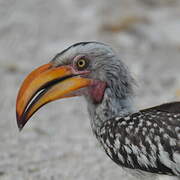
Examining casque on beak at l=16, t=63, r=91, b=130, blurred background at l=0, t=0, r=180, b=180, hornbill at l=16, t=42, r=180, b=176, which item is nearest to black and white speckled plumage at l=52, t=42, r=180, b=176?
hornbill at l=16, t=42, r=180, b=176

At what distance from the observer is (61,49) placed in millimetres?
9367

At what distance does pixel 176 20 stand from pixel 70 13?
2031mm

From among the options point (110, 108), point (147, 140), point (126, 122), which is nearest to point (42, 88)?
point (110, 108)

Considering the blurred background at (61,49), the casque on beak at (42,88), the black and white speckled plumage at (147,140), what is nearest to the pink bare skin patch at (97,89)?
the casque on beak at (42,88)

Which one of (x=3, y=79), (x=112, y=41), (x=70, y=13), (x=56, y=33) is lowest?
(x=3, y=79)

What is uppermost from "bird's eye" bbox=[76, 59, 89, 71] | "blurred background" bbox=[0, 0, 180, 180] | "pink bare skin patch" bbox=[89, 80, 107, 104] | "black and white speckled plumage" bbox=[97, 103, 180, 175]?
"blurred background" bbox=[0, 0, 180, 180]

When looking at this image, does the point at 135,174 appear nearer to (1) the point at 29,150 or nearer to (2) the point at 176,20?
(1) the point at 29,150

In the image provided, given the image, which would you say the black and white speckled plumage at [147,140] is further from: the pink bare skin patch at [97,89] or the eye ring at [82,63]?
the eye ring at [82,63]

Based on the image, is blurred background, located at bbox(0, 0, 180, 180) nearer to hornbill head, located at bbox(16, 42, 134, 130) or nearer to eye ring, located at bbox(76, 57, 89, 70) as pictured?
hornbill head, located at bbox(16, 42, 134, 130)

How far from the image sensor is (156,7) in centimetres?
1088

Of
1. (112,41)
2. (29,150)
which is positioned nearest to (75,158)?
(29,150)

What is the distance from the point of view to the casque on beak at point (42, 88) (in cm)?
436

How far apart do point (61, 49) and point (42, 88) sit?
5.01m

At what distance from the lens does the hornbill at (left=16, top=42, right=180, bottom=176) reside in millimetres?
4027
